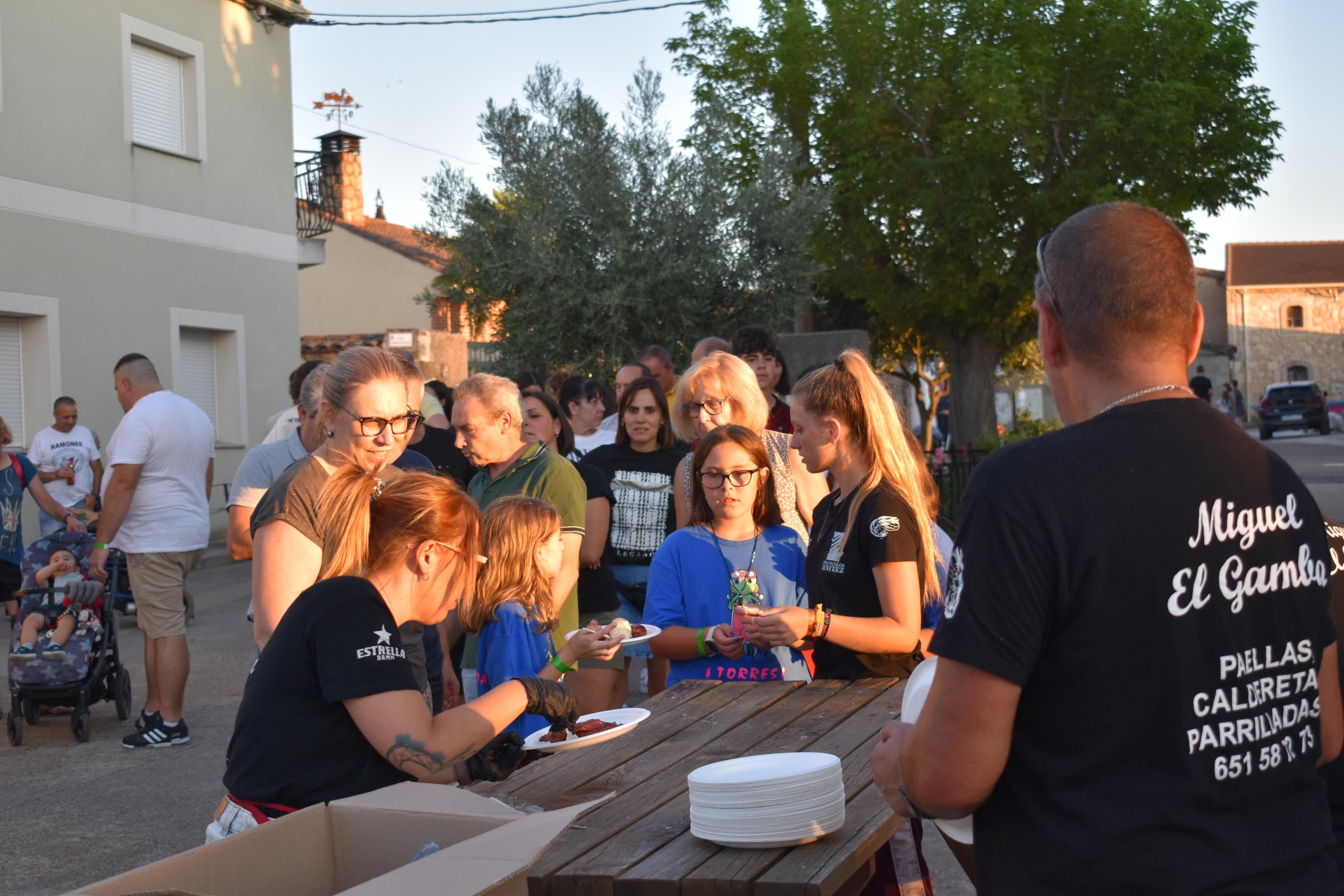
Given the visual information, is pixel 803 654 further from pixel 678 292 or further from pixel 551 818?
pixel 678 292

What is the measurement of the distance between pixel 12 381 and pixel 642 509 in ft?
33.7

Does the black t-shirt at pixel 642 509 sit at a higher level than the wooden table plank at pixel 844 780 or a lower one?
higher

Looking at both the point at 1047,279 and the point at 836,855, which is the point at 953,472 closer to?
the point at 836,855

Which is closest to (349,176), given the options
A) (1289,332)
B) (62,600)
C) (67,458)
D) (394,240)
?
(394,240)

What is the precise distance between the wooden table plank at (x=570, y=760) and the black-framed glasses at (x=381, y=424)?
1.19 meters

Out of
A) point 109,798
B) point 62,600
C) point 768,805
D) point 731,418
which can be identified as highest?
point 731,418

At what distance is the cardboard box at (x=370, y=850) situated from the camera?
6.20ft

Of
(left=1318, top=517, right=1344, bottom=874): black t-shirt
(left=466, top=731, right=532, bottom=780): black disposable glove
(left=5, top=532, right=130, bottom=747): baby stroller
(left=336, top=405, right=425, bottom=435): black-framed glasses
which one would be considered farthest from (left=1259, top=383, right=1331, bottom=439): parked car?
(left=466, top=731, right=532, bottom=780): black disposable glove

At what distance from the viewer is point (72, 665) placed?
22.7 feet

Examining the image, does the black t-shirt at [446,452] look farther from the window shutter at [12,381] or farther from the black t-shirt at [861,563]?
the window shutter at [12,381]

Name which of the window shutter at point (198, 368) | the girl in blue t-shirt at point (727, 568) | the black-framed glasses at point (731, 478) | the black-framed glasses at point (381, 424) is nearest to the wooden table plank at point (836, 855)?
the girl in blue t-shirt at point (727, 568)

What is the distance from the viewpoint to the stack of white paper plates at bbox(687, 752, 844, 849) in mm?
2299

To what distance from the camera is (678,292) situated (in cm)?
1199

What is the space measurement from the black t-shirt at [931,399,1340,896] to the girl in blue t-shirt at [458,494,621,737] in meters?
2.74
